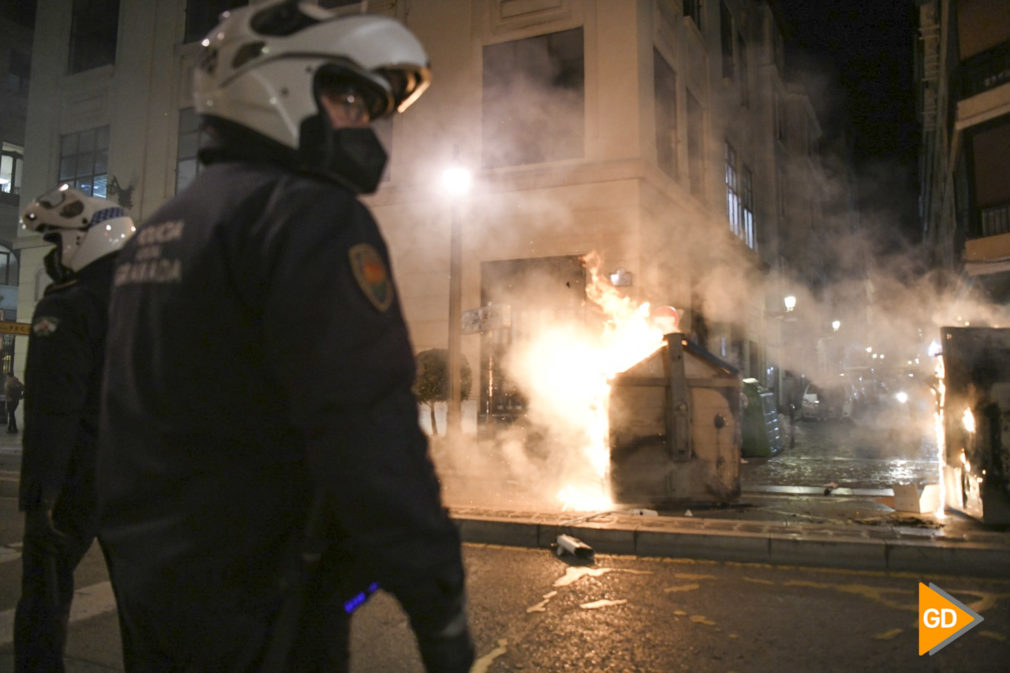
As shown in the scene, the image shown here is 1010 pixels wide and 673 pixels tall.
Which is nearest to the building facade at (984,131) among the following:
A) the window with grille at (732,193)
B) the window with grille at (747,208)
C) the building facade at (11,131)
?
the window with grille at (732,193)

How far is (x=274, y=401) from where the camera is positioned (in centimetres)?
117

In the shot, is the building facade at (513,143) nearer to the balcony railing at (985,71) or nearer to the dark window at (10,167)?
the balcony railing at (985,71)

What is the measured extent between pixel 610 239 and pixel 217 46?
1133cm

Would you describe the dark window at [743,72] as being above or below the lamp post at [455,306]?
above

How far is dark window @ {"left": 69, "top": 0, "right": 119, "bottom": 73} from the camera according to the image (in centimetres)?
1814

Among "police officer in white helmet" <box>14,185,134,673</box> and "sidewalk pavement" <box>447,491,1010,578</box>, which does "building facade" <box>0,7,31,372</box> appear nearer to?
"sidewalk pavement" <box>447,491,1010,578</box>

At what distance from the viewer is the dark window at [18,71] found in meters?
25.0

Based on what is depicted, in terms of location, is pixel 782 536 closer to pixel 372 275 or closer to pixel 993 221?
pixel 372 275

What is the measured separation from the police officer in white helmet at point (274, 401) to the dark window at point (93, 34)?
20817 millimetres

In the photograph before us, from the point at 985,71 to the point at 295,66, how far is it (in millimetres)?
18492

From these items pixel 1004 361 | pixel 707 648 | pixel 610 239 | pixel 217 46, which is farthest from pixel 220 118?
pixel 610 239

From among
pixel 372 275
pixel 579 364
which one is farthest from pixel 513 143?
pixel 372 275

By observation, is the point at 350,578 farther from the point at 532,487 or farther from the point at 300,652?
the point at 532,487

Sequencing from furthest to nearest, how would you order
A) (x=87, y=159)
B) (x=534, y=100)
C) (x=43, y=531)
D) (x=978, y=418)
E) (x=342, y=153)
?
1. (x=87, y=159)
2. (x=534, y=100)
3. (x=978, y=418)
4. (x=43, y=531)
5. (x=342, y=153)
